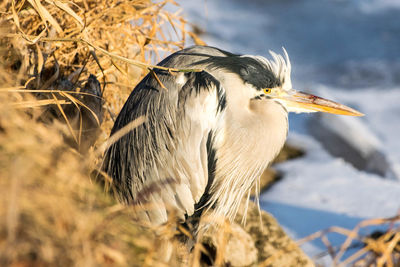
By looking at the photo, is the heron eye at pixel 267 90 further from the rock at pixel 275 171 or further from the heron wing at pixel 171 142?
the rock at pixel 275 171

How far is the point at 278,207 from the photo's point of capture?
305 centimetres

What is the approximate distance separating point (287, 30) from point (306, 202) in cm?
333

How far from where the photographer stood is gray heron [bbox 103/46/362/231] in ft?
5.35

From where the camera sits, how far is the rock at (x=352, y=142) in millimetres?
3465

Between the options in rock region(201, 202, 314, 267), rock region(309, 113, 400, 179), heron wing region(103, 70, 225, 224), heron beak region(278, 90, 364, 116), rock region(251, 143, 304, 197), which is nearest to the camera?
heron wing region(103, 70, 225, 224)

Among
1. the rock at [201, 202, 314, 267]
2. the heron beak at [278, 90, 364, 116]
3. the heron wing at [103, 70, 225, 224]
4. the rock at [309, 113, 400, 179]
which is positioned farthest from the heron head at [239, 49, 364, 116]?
the rock at [309, 113, 400, 179]

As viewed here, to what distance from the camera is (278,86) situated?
172cm

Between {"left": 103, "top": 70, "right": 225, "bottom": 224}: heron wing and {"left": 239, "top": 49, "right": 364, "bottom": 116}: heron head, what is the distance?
0.12 metres

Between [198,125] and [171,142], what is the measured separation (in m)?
0.11

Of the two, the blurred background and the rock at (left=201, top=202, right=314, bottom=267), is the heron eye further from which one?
the blurred background

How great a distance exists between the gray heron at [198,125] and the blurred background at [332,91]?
661 millimetres

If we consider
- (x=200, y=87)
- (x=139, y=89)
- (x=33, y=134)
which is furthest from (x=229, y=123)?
(x=33, y=134)

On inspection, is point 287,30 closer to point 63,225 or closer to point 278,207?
point 278,207

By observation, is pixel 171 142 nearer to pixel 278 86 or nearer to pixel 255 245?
pixel 278 86
